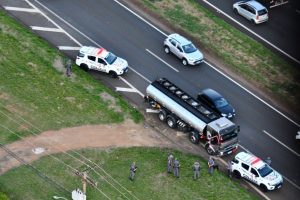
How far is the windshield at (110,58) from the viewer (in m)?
70.1

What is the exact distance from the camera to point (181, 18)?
3105 inches

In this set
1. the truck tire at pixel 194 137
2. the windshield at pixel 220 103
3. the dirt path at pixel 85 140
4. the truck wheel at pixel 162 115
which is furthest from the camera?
the windshield at pixel 220 103

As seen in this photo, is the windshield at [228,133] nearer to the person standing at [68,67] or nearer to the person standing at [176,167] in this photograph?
the person standing at [176,167]

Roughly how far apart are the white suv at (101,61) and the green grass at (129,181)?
1019 cm

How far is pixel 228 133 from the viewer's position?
62.2 metres

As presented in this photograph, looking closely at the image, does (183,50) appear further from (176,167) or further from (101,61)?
(176,167)

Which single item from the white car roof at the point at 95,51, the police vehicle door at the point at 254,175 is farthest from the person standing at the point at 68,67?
the police vehicle door at the point at 254,175

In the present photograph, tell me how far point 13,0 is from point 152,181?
28.8m

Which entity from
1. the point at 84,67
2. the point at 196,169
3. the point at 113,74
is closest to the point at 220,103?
the point at 196,169

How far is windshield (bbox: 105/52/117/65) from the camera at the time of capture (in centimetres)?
7006

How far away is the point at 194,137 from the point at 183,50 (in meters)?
11.8

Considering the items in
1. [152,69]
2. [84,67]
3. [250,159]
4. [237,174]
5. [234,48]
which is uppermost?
[234,48]

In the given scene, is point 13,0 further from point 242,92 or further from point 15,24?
point 242,92

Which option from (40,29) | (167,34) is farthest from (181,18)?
(40,29)
